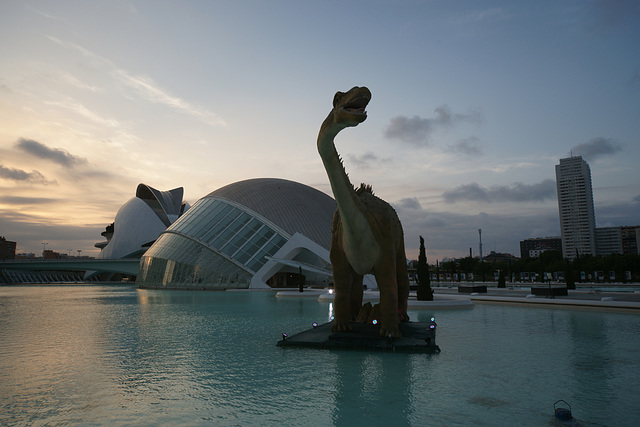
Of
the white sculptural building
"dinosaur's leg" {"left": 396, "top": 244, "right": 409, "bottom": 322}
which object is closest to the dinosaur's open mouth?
"dinosaur's leg" {"left": 396, "top": 244, "right": 409, "bottom": 322}

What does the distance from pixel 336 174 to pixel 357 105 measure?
1.68 meters

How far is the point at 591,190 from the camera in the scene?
179 metres

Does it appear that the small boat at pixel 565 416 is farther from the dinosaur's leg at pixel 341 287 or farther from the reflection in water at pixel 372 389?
the dinosaur's leg at pixel 341 287

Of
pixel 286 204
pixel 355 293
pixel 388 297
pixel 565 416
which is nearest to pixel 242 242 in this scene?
pixel 286 204

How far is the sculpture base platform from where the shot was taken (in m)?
9.33

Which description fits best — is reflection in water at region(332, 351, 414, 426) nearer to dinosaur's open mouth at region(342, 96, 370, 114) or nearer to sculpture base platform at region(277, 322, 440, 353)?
sculpture base platform at region(277, 322, 440, 353)

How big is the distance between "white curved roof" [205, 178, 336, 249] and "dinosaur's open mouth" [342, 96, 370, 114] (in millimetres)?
36537

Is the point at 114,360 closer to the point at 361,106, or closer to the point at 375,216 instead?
the point at 375,216

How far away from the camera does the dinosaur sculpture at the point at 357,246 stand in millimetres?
8930

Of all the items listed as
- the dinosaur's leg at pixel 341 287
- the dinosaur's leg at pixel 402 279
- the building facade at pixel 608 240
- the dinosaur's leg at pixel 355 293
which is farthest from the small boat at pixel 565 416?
the building facade at pixel 608 240

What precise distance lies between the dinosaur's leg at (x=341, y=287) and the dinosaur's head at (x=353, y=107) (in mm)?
3699

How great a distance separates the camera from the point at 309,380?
718 centimetres

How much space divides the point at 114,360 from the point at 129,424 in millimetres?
4188

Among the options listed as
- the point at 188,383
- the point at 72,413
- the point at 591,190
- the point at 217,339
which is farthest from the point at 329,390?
the point at 591,190
